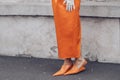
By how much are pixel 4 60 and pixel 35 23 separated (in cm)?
77

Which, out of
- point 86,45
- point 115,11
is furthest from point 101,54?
point 115,11

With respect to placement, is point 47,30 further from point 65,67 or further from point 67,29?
point 67,29

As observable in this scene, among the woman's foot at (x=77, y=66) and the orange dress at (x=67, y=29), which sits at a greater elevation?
the orange dress at (x=67, y=29)

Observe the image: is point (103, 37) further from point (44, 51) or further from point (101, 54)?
point (44, 51)

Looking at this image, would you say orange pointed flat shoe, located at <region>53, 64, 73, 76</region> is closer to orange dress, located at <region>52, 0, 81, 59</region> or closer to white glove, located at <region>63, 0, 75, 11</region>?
orange dress, located at <region>52, 0, 81, 59</region>

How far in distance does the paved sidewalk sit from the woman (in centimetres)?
17

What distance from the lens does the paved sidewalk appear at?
603 cm

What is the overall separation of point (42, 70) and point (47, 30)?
2.37ft

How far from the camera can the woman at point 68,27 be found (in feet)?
19.1

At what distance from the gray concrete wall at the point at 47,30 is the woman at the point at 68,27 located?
0.56 metres

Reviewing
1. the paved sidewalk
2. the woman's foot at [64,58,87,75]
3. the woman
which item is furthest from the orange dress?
the paved sidewalk

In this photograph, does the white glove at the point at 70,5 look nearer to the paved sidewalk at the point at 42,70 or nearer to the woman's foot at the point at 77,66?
the woman's foot at the point at 77,66

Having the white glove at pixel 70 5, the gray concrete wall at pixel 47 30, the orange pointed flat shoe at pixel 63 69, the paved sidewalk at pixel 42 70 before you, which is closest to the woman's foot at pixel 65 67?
the orange pointed flat shoe at pixel 63 69

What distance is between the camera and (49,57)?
6.94 metres
